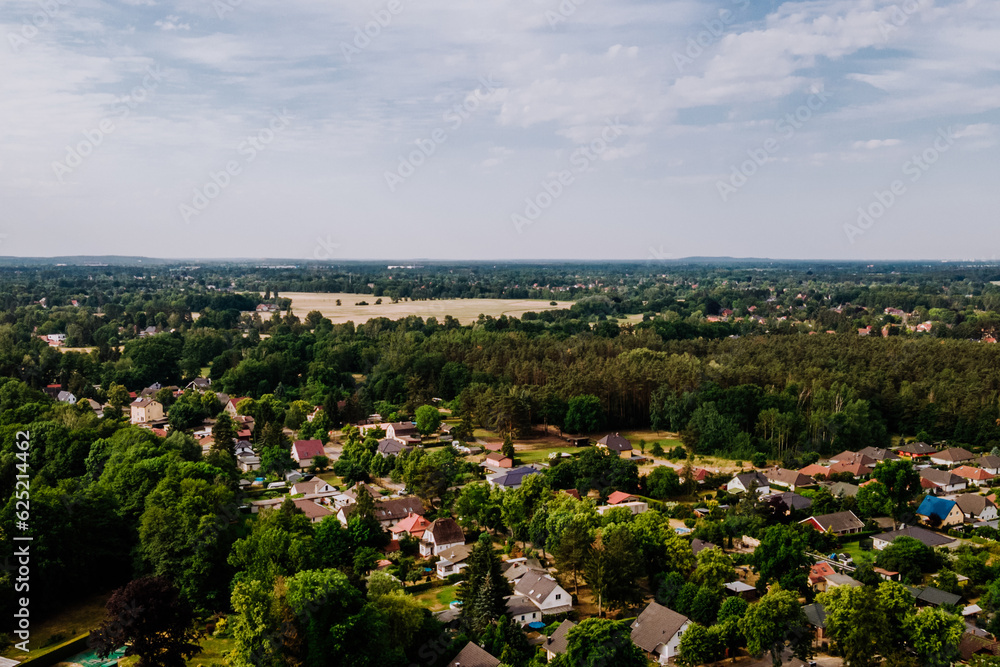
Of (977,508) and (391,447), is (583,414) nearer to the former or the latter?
(391,447)

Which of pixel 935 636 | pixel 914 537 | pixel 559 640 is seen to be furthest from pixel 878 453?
pixel 559 640

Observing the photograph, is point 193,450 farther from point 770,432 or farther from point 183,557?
point 770,432

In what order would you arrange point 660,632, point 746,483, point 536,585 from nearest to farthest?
point 660,632
point 536,585
point 746,483

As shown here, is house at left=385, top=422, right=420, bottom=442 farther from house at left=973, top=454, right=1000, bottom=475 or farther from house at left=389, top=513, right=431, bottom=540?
house at left=973, top=454, right=1000, bottom=475

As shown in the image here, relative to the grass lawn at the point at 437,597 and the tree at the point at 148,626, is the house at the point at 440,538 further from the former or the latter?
the tree at the point at 148,626

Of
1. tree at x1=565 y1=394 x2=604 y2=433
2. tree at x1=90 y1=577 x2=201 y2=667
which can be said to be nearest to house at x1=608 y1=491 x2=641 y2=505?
tree at x1=565 y1=394 x2=604 y2=433

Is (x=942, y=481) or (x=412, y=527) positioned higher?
(x=412, y=527)
